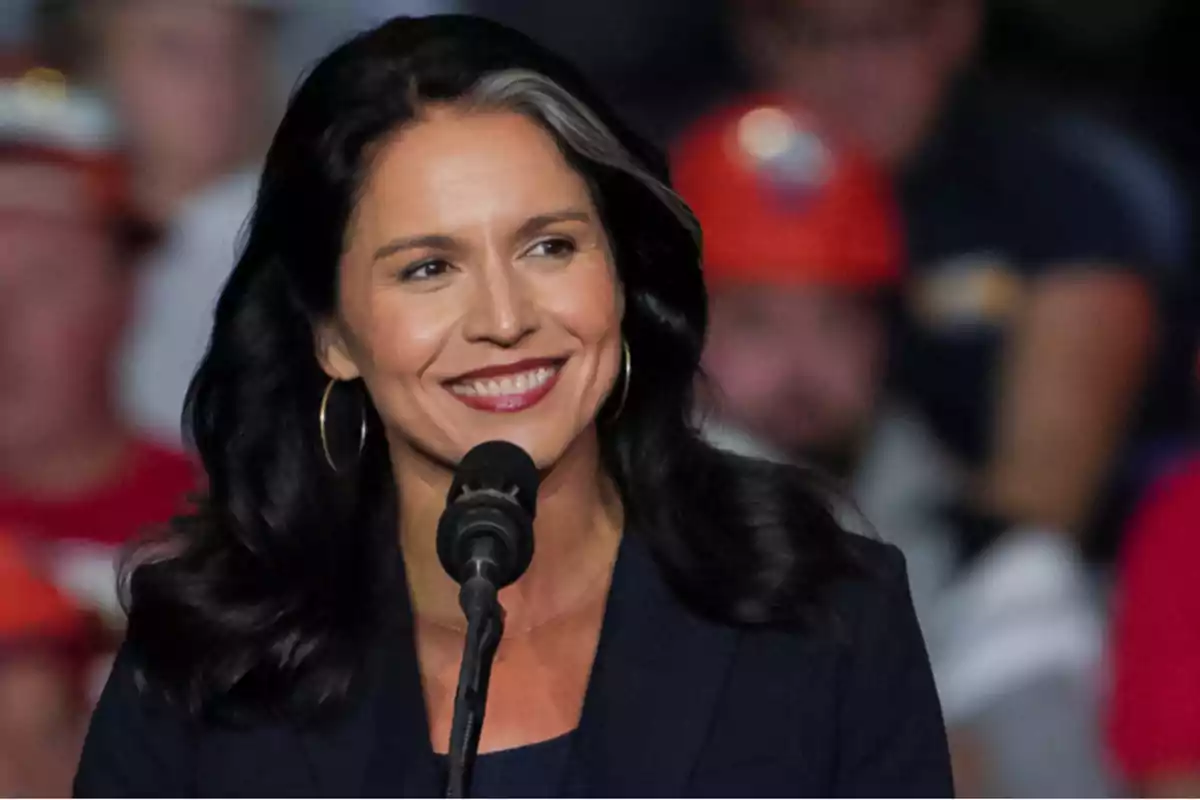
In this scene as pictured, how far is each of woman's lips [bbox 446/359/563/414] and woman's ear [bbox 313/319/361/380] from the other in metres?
0.17

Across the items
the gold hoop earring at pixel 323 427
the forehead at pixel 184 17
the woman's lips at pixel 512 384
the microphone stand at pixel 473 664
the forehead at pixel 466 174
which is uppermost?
the forehead at pixel 184 17

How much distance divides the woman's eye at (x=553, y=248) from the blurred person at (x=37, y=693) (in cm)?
116

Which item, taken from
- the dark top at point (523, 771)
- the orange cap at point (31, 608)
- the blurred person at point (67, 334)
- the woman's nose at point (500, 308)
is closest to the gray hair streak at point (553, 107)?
the woman's nose at point (500, 308)

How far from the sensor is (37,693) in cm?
254

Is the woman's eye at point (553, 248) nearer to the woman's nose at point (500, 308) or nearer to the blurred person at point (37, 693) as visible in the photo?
the woman's nose at point (500, 308)

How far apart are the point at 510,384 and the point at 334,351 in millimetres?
225

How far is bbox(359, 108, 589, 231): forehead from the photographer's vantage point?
64.7 inches

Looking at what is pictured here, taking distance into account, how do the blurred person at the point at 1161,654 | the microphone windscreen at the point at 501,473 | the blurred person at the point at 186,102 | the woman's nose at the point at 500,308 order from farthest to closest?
the blurred person at the point at 186,102
the blurred person at the point at 1161,654
the woman's nose at the point at 500,308
the microphone windscreen at the point at 501,473

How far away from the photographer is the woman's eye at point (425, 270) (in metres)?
1.68

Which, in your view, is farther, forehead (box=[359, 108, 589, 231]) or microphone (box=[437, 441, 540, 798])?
forehead (box=[359, 108, 589, 231])

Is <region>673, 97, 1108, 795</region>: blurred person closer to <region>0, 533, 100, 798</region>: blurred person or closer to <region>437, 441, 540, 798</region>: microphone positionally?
<region>0, 533, 100, 798</region>: blurred person

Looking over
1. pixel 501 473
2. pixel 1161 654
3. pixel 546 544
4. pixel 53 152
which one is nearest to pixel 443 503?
pixel 546 544

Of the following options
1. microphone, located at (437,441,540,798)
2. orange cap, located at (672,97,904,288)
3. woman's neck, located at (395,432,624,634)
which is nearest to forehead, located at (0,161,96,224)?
orange cap, located at (672,97,904,288)

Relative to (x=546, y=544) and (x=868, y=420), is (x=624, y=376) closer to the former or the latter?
(x=546, y=544)
